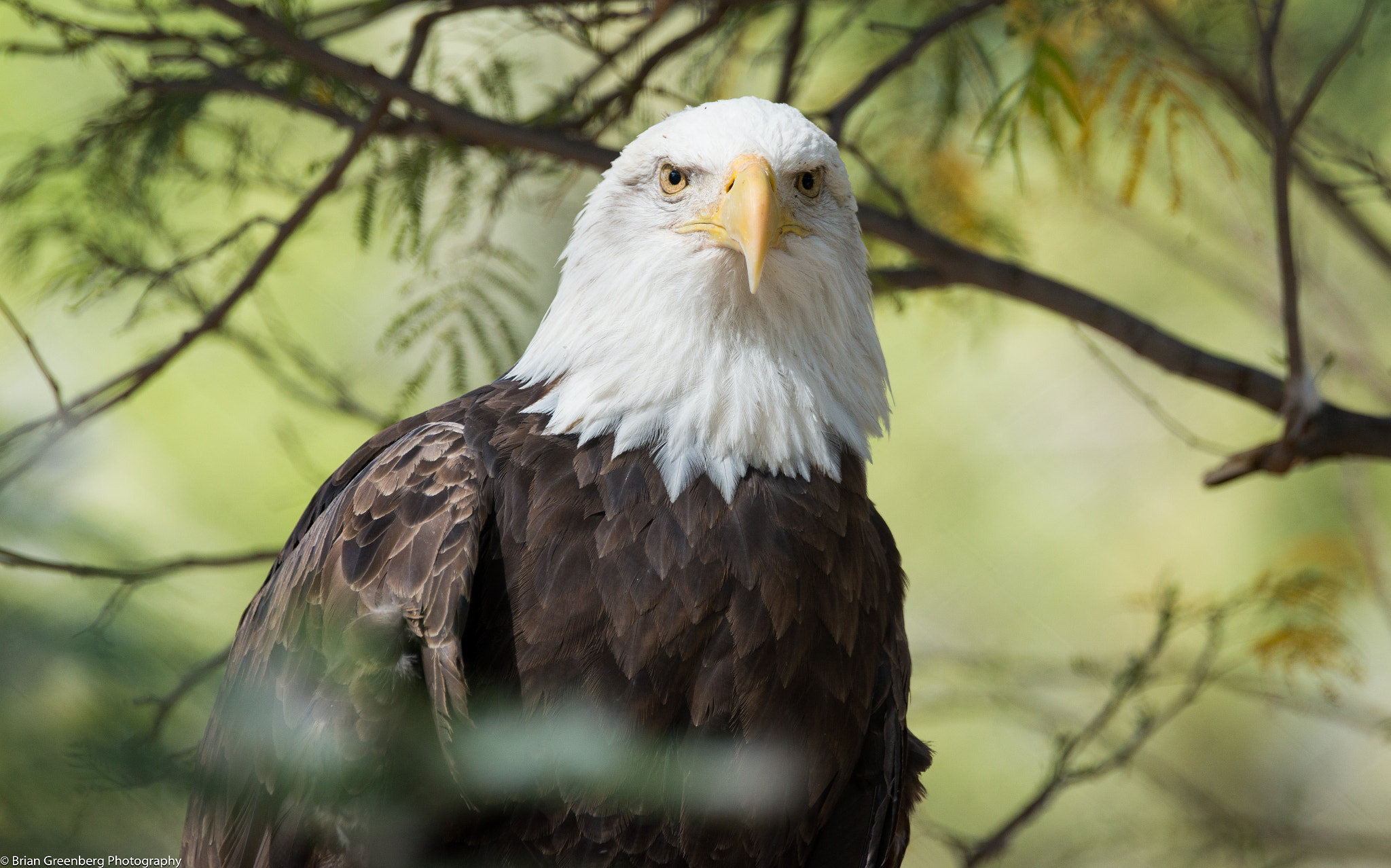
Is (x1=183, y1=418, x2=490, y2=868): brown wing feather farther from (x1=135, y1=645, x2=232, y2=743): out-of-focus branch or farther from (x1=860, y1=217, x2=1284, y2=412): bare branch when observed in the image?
(x1=860, y1=217, x2=1284, y2=412): bare branch

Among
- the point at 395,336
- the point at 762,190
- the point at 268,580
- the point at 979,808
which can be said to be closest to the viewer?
the point at 762,190

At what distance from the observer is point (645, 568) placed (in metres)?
1.70

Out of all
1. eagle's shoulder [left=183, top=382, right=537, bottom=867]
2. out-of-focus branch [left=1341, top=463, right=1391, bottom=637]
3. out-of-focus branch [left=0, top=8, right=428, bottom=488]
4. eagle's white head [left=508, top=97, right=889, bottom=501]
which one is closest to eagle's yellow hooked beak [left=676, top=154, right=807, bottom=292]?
eagle's white head [left=508, top=97, right=889, bottom=501]

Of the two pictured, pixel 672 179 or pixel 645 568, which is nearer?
pixel 645 568

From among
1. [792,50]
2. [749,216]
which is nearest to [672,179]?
[749,216]

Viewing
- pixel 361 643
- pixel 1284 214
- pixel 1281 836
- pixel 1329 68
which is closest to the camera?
pixel 361 643

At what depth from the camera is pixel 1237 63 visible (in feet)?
11.5

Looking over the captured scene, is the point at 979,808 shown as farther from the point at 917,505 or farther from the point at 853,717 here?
the point at 853,717

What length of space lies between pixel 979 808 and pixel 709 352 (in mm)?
4329

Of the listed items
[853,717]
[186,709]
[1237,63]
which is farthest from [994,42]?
[186,709]

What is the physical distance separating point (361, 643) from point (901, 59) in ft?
5.04

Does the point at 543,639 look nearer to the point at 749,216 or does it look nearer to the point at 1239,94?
the point at 749,216

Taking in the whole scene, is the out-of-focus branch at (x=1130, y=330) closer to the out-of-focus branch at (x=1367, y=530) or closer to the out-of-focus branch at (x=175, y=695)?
the out-of-focus branch at (x=175, y=695)

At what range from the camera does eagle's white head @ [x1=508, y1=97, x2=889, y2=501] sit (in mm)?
1769
